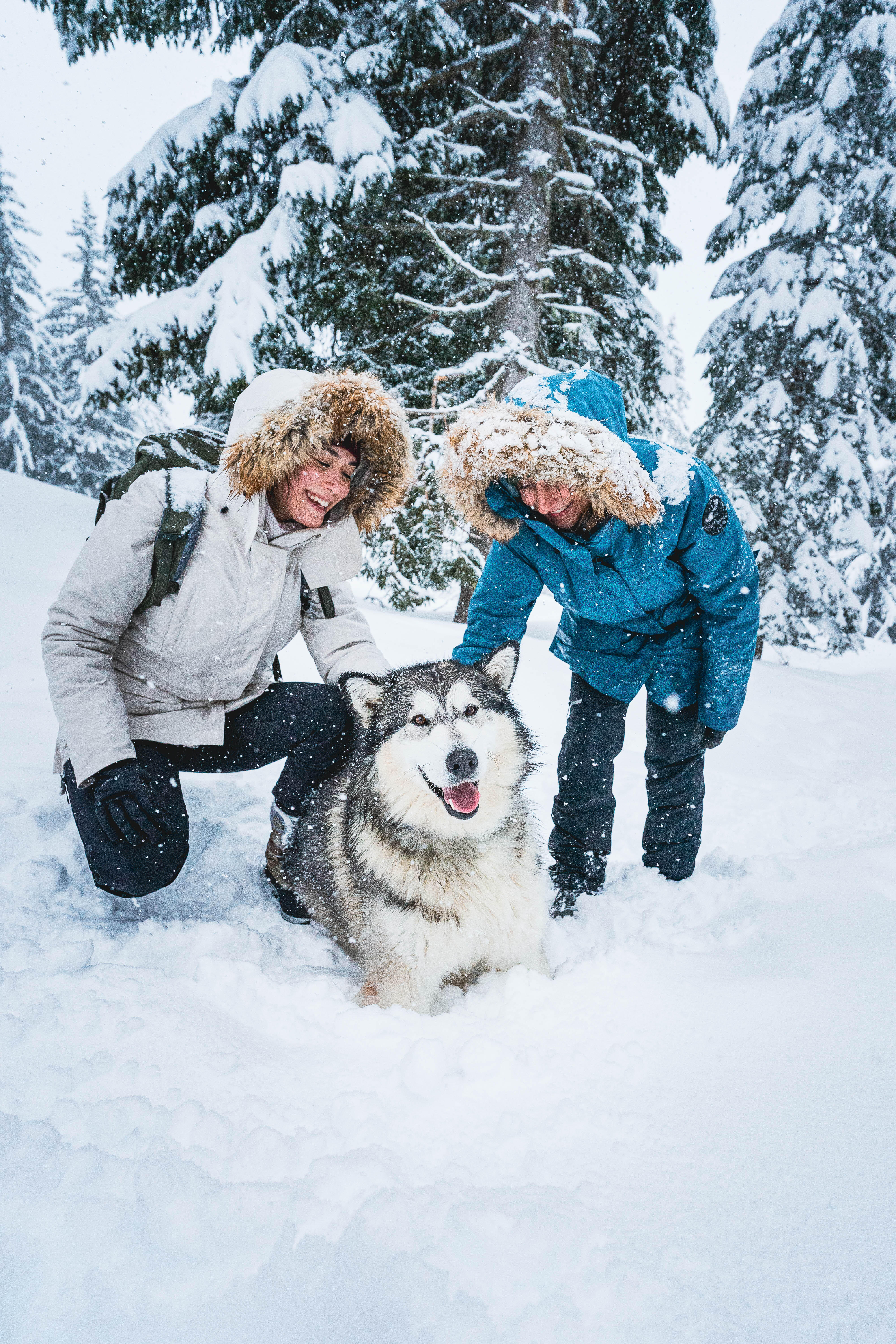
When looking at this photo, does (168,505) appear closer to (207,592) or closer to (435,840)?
(207,592)

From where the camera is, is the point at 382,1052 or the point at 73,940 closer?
the point at 382,1052

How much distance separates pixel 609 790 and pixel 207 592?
77.4 inches

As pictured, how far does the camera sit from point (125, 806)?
81.4 inches

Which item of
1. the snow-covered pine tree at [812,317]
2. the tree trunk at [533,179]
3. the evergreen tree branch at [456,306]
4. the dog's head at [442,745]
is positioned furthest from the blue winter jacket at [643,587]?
the snow-covered pine tree at [812,317]

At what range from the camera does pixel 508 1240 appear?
1032 millimetres

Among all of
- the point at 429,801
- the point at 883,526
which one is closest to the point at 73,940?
the point at 429,801

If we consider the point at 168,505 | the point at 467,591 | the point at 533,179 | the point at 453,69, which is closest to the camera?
the point at 168,505

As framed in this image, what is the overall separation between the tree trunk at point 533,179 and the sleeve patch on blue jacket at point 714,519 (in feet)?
16.7

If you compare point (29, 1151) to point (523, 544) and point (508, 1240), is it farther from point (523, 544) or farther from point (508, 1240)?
point (523, 544)

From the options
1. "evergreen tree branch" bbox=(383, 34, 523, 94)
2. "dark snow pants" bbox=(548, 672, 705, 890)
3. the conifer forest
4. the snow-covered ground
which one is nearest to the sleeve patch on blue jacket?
"dark snow pants" bbox=(548, 672, 705, 890)

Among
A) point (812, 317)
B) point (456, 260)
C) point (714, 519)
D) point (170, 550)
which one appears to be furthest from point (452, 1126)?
point (812, 317)

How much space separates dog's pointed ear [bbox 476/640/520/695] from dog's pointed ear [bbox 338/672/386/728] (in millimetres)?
399

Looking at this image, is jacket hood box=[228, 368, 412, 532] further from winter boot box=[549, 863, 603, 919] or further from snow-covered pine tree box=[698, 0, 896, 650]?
snow-covered pine tree box=[698, 0, 896, 650]

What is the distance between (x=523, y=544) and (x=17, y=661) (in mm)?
3587
